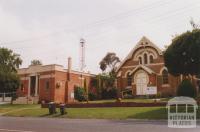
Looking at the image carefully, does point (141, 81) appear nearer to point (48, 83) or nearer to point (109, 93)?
point (109, 93)

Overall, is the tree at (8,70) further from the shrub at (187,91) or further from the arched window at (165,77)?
the shrub at (187,91)

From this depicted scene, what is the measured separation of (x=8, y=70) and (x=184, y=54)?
3226 cm

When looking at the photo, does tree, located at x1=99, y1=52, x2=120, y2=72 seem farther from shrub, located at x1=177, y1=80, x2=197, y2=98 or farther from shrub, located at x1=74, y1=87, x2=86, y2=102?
shrub, located at x1=177, y1=80, x2=197, y2=98

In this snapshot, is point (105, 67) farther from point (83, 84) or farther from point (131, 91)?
point (131, 91)

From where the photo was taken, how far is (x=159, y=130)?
1623 centimetres

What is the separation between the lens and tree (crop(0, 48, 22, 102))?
169 ft

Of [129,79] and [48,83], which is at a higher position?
[129,79]

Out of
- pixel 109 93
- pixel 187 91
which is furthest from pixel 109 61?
pixel 187 91

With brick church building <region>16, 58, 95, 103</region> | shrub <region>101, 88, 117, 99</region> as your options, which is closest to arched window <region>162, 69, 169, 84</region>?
shrub <region>101, 88, 117, 99</region>

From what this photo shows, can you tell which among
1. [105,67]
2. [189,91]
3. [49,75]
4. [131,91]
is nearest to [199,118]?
[189,91]

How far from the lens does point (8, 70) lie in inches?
2147

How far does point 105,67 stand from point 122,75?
25.3 metres

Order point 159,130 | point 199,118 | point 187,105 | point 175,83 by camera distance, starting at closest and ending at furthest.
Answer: point 159,130 → point 199,118 → point 187,105 → point 175,83

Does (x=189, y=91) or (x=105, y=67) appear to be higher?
(x=105, y=67)
